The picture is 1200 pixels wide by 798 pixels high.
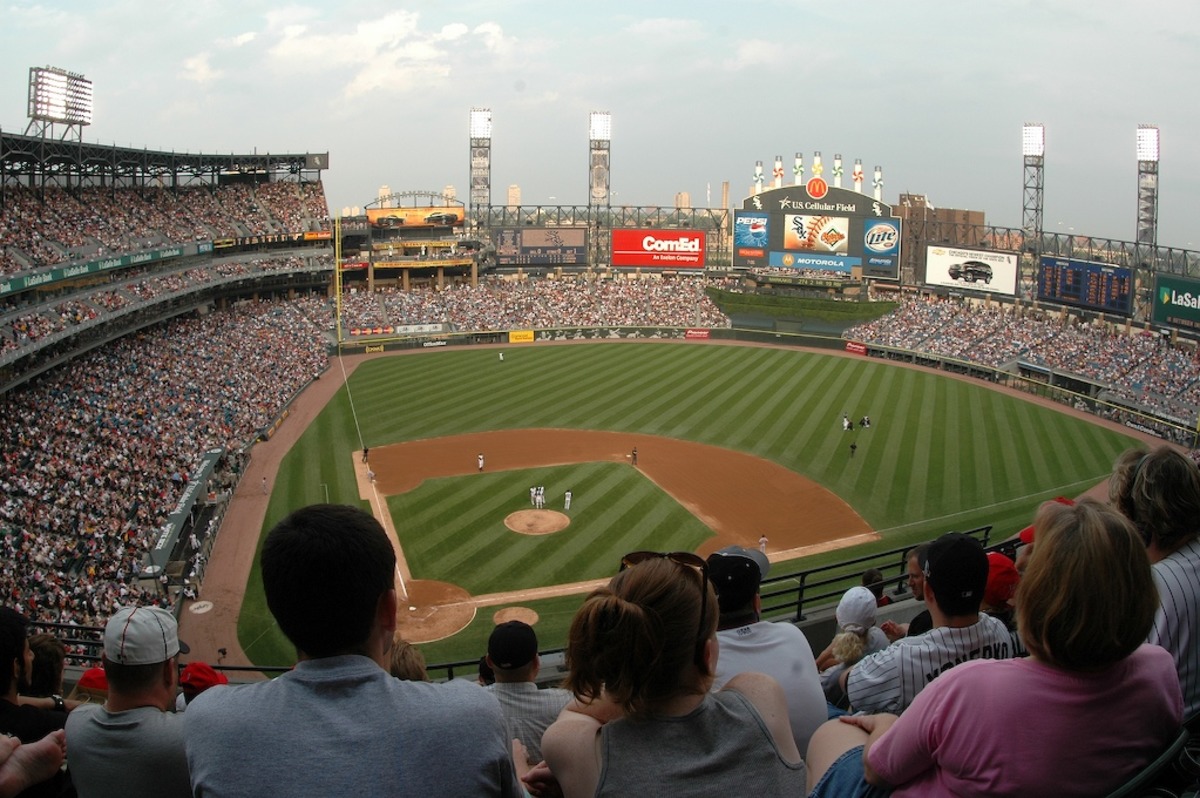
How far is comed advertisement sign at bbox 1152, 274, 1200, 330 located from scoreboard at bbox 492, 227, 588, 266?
4035cm

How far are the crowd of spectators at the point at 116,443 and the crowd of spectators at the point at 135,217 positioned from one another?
4646 mm

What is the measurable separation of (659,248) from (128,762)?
7042 centimetres

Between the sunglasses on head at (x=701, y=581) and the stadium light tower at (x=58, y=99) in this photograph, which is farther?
the stadium light tower at (x=58, y=99)

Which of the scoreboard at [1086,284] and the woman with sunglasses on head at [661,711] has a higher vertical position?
the scoreboard at [1086,284]

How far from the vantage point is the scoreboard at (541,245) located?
2837 inches

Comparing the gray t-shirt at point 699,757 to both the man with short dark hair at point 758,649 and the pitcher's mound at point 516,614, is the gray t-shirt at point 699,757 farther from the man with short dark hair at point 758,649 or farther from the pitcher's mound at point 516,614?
the pitcher's mound at point 516,614

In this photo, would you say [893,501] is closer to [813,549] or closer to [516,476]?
[813,549]

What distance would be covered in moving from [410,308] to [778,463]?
36.8 metres

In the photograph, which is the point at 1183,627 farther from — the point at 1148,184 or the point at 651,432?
the point at 1148,184

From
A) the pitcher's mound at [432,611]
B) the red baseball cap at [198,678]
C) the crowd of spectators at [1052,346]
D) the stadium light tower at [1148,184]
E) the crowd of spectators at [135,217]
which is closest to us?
the red baseball cap at [198,678]

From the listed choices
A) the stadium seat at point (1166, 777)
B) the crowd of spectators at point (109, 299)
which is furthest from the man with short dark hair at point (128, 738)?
the crowd of spectators at point (109, 299)

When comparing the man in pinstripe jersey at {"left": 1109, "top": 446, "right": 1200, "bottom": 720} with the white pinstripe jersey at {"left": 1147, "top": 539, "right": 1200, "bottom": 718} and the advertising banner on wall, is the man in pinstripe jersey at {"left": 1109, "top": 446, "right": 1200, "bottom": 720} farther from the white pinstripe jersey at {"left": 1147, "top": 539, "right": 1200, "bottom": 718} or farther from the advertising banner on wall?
the advertising banner on wall

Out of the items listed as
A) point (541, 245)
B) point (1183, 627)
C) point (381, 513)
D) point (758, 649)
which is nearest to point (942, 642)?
point (758, 649)

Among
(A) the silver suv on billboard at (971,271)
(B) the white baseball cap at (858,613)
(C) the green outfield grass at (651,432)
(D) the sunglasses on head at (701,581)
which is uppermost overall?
(A) the silver suv on billboard at (971,271)
